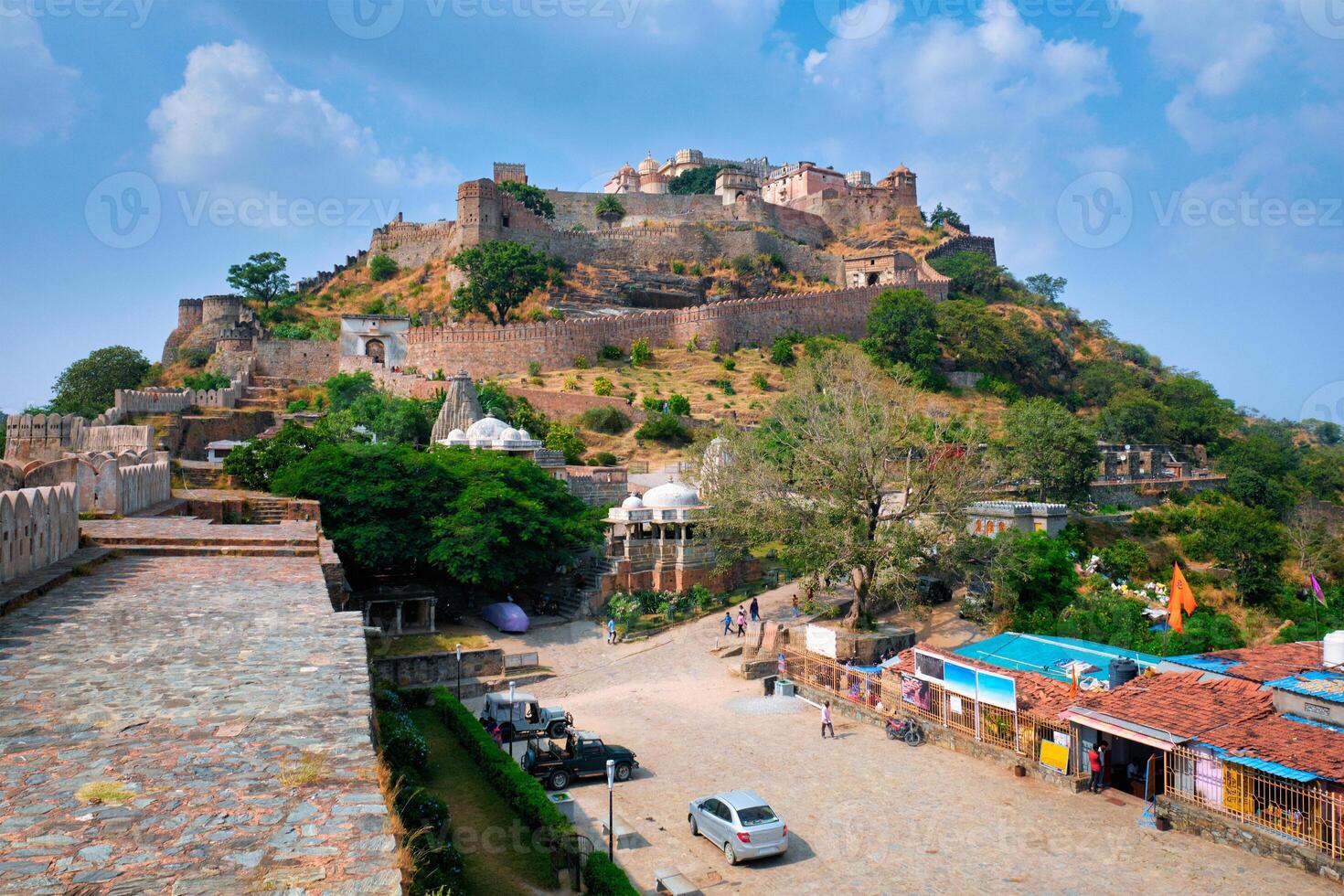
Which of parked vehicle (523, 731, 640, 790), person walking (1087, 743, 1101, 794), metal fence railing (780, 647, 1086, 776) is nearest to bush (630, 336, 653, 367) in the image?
metal fence railing (780, 647, 1086, 776)

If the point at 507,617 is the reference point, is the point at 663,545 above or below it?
above

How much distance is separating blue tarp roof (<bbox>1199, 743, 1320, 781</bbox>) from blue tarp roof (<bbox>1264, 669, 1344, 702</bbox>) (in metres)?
1.58

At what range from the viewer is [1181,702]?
41.0 feet

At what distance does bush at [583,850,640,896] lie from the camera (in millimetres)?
9070

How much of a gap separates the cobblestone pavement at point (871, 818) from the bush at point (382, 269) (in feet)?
149

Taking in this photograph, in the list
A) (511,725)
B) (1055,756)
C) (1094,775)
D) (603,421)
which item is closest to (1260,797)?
(1094,775)

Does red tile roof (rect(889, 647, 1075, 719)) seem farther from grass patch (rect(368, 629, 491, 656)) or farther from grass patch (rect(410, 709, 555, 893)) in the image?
grass patch (rect(368, 629, 491, 656))

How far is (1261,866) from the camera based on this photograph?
400 inches

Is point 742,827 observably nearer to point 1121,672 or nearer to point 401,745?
point 401,745

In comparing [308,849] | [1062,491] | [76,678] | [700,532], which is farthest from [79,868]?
[1062,491]

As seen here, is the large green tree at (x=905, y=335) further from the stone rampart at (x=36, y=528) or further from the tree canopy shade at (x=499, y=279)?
the stone rampart at (x=36, y=528)

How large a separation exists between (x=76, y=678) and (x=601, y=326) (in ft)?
131

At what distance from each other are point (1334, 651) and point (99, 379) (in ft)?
153

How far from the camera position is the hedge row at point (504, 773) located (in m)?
10.6
